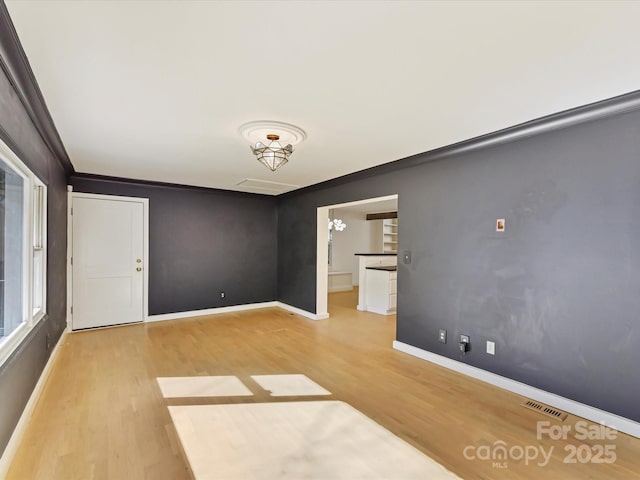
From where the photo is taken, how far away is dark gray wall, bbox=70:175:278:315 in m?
5.40

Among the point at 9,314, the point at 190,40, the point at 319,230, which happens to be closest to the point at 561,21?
the point at 190,40

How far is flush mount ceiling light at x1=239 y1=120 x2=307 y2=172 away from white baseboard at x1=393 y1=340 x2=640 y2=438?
8.86 ft

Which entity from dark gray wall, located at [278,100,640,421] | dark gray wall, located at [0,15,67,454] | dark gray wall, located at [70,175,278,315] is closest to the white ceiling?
dark gray wall, located at [0,15,67,454]

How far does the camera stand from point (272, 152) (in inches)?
118

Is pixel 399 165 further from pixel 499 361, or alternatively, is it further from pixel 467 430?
pixel 467 430

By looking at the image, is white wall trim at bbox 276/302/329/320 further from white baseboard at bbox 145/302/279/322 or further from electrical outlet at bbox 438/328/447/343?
electrical outlet at bbox 438/328/447/343

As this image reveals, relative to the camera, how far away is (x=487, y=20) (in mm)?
1494

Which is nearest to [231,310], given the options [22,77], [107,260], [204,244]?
[204,244]

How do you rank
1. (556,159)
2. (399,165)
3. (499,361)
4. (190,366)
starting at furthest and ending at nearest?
(399,165) → (190,366) → (499,361) → (556,159)

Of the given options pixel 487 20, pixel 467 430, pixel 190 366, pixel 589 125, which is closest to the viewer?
pixel 487 20

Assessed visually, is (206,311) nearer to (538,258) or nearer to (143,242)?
(143,242)

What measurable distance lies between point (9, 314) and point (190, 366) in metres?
1.64

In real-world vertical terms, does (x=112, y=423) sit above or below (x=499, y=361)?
below

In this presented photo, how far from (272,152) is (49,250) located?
2.63 m
